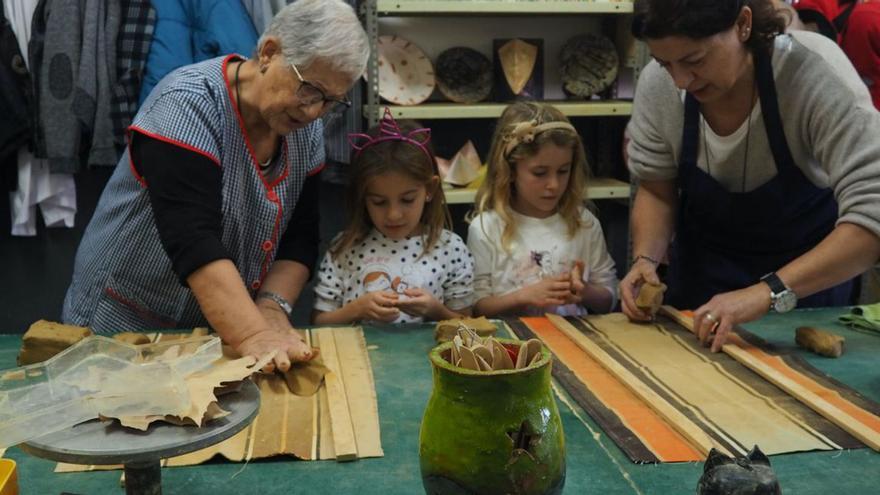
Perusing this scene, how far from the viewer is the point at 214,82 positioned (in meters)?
1.71

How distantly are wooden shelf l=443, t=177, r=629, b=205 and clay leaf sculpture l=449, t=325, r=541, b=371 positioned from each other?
2439 millimetres

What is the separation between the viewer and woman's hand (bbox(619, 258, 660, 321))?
1.94m

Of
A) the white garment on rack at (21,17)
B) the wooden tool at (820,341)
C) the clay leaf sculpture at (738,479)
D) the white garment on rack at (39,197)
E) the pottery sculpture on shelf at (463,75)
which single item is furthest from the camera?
the pottery sculpture on shelf at (463,75)

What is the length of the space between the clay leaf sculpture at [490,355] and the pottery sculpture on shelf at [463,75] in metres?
2.63

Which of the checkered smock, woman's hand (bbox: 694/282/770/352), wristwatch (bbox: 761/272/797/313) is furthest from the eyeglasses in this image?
wristwatch (bbox: 761/272/797/313)

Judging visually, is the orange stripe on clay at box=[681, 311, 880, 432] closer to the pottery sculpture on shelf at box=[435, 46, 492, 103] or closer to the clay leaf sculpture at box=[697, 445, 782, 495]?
the clay leaf sculpture at box=[697, 445, 782, 495]

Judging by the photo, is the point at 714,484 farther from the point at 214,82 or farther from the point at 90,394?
the point at 214,82

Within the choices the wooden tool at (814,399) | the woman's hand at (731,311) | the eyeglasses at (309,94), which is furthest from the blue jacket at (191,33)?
the wooden tool at (814,399)

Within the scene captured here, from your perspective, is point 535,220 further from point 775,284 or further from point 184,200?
point 184,200

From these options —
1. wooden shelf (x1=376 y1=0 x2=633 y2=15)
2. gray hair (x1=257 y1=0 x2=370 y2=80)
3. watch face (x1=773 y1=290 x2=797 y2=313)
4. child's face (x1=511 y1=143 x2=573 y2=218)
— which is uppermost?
wooden shelf (x1=376 y1=0 x2=633 y2=15)

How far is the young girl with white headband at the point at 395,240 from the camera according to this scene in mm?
2141

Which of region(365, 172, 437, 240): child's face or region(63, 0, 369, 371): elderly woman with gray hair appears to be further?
region(365, 172, 437, 240): child's face

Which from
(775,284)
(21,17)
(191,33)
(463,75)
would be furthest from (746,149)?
(21,17)

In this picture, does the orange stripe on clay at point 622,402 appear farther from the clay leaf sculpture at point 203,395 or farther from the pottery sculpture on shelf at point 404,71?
the pottery sculpture on shelf at point 404,71
